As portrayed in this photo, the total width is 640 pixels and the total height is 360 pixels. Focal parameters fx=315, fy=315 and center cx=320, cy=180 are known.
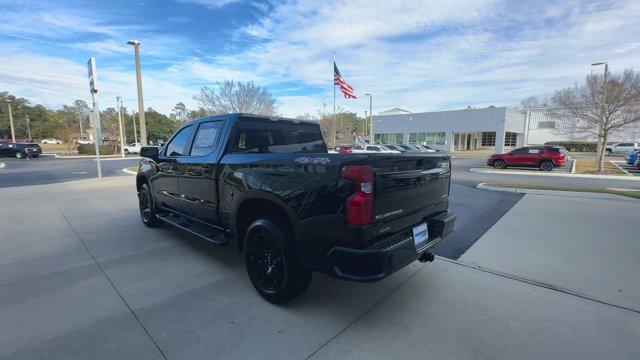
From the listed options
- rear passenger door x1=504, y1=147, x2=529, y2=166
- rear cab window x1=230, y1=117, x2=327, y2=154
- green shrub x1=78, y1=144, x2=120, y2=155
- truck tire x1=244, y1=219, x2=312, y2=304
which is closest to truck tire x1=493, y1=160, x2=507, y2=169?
rear passenger door x1=504, y1=147, x2=529, y2=166

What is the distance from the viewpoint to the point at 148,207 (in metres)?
5.96

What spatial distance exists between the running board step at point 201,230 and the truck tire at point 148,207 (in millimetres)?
787

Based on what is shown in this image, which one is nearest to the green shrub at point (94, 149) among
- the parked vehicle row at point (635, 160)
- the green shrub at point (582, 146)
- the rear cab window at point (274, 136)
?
the rear cab window at point (274, 136)

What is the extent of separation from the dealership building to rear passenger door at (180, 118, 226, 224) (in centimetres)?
4055

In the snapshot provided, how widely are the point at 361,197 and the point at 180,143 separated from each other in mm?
3628

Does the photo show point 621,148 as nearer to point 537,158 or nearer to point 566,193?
point 537,158

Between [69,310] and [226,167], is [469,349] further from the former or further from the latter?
[69,310]

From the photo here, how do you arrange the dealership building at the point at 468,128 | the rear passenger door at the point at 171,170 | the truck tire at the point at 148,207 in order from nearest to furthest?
the rear passenger door at the point at 171,170
the truck tire at the point at 148,207
the dealership building at the point at 468,128

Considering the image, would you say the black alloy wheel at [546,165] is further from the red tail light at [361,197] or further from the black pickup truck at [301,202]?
the red tail light at [361,197]

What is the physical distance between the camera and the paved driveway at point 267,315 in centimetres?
252

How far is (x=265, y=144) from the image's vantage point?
422 cm

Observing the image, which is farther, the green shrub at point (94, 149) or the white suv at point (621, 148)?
the green shrub at point (94, 149)

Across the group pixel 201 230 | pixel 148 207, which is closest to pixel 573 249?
pixel 201 230

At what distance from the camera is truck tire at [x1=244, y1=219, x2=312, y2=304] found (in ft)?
9.77
